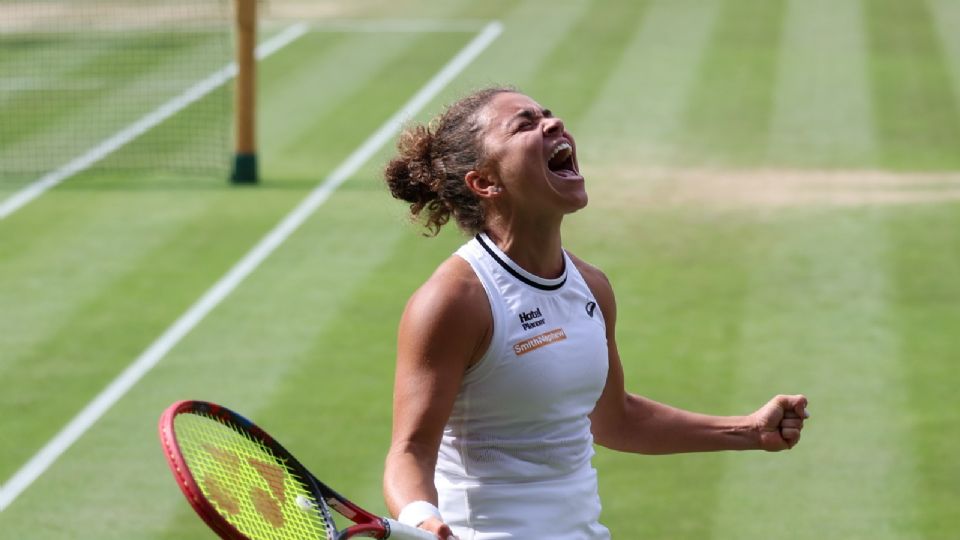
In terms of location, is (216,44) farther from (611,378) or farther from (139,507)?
(611,378)

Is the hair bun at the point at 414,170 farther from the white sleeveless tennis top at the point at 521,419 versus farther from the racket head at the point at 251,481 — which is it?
the racket head at the point at 251,481

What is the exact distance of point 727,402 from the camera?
33.1 feet

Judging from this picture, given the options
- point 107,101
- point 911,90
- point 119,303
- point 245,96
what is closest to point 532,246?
point 119,303

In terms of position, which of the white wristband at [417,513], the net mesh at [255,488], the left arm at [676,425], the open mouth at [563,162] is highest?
the open mouth at [563,162]

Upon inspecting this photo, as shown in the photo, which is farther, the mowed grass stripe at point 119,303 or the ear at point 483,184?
the mowed grass stripe at point 119,303

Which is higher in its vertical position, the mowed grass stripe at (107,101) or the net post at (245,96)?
the net post at (245,96)

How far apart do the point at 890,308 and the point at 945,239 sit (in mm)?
1865

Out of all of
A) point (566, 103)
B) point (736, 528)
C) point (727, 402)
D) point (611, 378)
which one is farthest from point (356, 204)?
point (611, 378)

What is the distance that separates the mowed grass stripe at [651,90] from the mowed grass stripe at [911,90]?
2013 millimetres

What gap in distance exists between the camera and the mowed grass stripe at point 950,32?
19.0 m

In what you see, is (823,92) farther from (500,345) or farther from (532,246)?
(500,345)

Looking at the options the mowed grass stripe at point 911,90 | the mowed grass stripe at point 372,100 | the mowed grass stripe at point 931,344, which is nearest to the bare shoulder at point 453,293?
the mowed grass stripe at point 931,344

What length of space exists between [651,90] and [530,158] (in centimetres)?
1433

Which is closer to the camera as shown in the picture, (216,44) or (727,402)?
(727,402)
